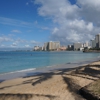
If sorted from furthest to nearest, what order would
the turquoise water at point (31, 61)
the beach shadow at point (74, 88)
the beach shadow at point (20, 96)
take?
1. the turquoise water at point (31, 61)
2. the beach shadow at point (20, 96)
3. the beach shadow at point (74, 88)

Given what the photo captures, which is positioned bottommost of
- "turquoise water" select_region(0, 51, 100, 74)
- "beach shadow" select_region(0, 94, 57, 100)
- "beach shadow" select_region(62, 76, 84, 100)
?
"turquoise water" select_region(0, 51, 100, 74)

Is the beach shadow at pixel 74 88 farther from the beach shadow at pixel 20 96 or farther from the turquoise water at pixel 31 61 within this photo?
the turquoise water at pixel 31 61

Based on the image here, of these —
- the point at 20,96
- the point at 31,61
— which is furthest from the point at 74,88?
the point at 31,61

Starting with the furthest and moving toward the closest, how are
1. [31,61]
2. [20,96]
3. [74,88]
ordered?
[31,61]
[74,88]
[20,96]

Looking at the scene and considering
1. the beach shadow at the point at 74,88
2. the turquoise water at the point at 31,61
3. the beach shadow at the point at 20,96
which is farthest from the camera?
the turquoise water at the point at 31,61

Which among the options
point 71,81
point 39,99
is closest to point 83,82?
point 71,81

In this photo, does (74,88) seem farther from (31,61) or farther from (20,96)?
(31,61)

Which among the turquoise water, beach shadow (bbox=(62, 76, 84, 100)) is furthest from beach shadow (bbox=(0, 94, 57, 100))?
the turquoise water

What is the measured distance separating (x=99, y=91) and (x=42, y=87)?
3517mm

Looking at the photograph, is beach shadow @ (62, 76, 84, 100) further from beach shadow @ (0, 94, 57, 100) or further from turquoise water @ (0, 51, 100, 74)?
turquoise water @ (0, 51, 100, 74)

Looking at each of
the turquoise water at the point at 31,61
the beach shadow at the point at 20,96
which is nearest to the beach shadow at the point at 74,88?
the beach shadow at the point at 20,96

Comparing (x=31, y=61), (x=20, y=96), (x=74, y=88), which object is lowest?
(x=31, y=61)

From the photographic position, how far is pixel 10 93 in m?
10.1

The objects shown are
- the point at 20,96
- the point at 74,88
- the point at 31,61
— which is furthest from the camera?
the point at 31,61
